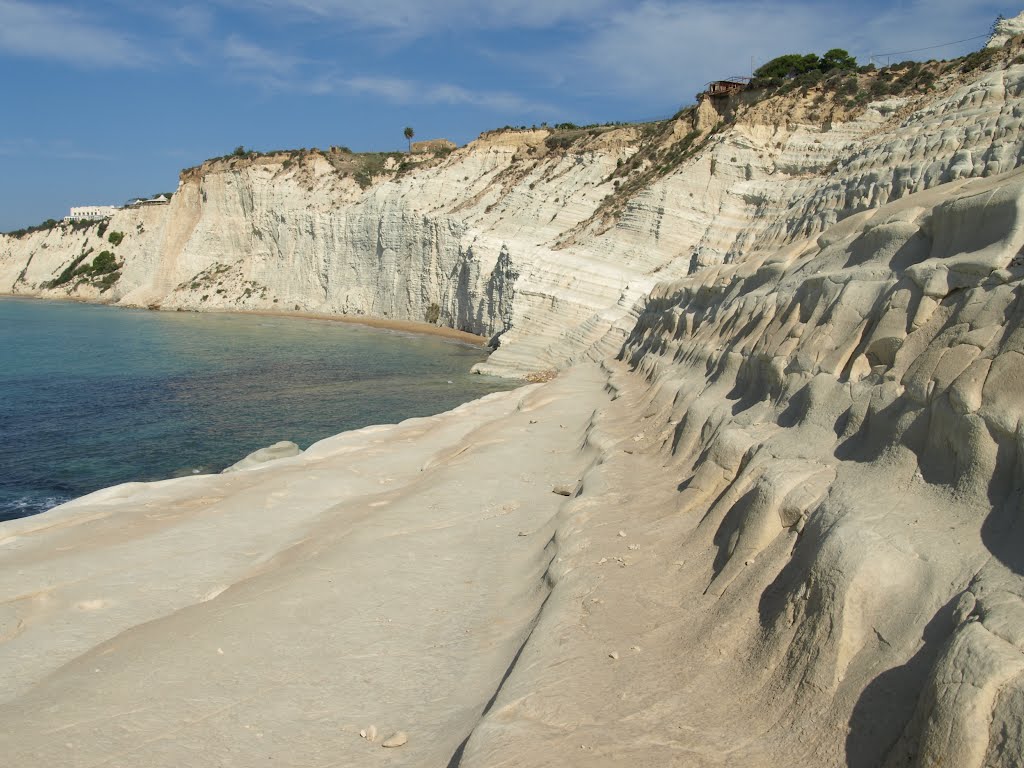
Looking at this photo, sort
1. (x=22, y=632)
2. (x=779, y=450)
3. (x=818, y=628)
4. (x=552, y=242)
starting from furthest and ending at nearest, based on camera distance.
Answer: (x=552, y=242) < (x=22, y=632) < (x=779, y=450) < (x=818, y=628)

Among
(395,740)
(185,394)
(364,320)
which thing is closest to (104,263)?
(364,320)

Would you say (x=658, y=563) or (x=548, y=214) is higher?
(x=548, y=214)

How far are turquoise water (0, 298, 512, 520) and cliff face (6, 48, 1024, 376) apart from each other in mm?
5140

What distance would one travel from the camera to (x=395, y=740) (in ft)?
13.7

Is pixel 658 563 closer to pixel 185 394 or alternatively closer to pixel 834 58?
pixel 185 394

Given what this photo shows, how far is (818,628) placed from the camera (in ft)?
12.1

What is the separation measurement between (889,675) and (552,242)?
34.8 meters

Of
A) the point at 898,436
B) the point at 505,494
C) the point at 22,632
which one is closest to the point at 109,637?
the point at 22,632

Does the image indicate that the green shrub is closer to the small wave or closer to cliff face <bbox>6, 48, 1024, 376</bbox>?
cliff face <bbox>6, 48, 1024, 376</bbox>

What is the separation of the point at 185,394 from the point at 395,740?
20.6m

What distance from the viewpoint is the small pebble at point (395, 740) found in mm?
4164

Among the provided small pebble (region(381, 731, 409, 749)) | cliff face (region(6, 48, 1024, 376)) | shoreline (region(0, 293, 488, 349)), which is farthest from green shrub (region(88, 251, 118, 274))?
small pebble (region(381, 731, 409, 749))

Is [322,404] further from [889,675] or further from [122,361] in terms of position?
[889,675]

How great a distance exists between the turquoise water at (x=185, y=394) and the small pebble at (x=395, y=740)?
1035cm
